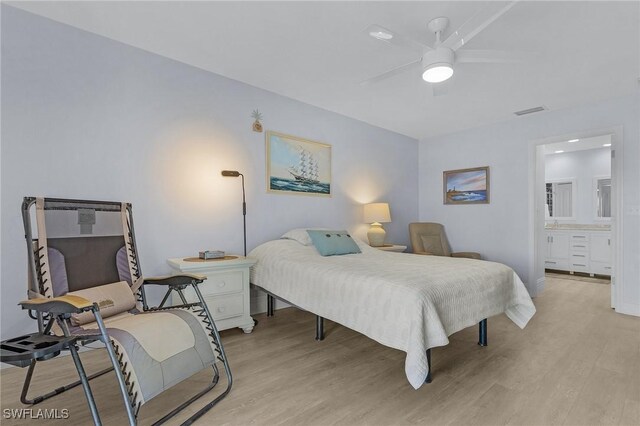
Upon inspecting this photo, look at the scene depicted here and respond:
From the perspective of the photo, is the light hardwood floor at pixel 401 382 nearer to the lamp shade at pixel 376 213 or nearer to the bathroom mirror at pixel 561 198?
the lamp shade at pixel 376 213

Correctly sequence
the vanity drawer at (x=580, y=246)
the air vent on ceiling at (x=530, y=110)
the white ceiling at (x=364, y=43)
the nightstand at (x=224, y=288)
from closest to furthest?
the white ceiling at (x=364, y=43) → the nightstand at (x=224, y=288) → the air vent on ceiling at (x=530, y=110) → the vanity drawer at (x=580, y=246)

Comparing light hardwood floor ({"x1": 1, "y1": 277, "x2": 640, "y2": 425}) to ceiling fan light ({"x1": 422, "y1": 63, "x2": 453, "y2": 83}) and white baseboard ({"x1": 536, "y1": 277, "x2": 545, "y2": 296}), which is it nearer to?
white baseboard ({"x1": 536, "y1": 277, "x2": 545, "y2": 296})

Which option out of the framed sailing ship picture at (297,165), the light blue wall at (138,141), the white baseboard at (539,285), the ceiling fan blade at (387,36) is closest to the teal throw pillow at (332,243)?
the light blue wall at (138,141)

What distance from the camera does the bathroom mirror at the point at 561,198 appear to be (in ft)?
20.5

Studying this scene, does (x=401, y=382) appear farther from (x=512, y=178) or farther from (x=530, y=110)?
(x=530, y=110)

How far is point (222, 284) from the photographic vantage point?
8.92 feet

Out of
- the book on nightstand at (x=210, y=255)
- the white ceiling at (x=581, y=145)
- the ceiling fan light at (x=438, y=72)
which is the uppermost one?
the white ceiling at (x=581, y=145)

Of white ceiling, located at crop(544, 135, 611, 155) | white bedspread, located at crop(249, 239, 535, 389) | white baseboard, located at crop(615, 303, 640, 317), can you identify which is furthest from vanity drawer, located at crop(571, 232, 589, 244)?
white bedspread, located at crop(249, 239, 535, 389)

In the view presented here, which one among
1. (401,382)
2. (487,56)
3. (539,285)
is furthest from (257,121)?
(539,285)

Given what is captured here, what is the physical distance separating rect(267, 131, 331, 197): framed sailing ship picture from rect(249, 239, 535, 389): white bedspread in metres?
1.00

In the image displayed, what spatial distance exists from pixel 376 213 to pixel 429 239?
1.14m

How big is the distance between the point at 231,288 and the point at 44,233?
54.7 inches

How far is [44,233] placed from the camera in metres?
1.78

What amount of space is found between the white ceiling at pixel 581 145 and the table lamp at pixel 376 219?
314 centimetres
